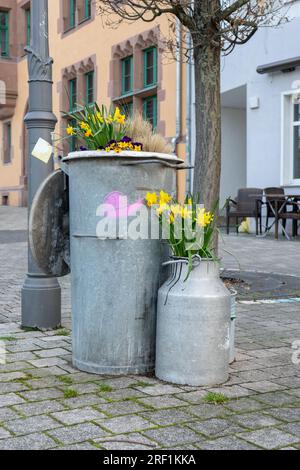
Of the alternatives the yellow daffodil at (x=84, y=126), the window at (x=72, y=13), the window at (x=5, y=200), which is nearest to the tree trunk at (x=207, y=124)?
the yellow daffodil at (x=84, y=126)

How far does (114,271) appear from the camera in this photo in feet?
13.3

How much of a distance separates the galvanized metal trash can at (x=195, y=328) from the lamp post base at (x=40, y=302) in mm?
1707

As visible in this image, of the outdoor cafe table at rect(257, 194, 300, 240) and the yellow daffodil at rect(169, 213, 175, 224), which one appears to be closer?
the yellow daffodil at rect(169, 213, 175, 224)

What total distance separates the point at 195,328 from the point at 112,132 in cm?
129

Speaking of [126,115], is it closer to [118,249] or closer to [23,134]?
[118,249]

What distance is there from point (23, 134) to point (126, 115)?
24587 mm

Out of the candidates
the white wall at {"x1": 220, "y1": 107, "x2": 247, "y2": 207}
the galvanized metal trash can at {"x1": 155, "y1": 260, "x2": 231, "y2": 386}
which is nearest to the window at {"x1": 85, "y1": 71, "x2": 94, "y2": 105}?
the white wall at {"x1": 220, "y1": 107, "x2": 247, "y2": 207}

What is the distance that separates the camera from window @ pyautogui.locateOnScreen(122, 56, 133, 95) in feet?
69.5

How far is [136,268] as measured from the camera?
4.09 m

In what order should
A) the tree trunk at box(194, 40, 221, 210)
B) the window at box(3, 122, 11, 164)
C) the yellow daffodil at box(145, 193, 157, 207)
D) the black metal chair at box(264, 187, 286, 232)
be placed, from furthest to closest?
the window at box(3, 122, 11, 164) < the black metal chair at box(264, 187, 286, 232) < the tree trunk at box(194, 40, 221, 210) < the yellow daffodil at box(145, 193, 157, 207)

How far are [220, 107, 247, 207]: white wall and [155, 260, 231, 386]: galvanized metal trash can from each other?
14259 mm

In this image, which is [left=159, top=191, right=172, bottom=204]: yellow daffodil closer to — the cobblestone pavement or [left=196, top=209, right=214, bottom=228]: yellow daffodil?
[left=196, top=209, right=214, bottom=228]: yellow daffodil

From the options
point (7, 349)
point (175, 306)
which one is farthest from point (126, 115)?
point (7, 349)

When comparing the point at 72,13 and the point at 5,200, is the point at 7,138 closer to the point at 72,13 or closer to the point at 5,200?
the point at 5,200
